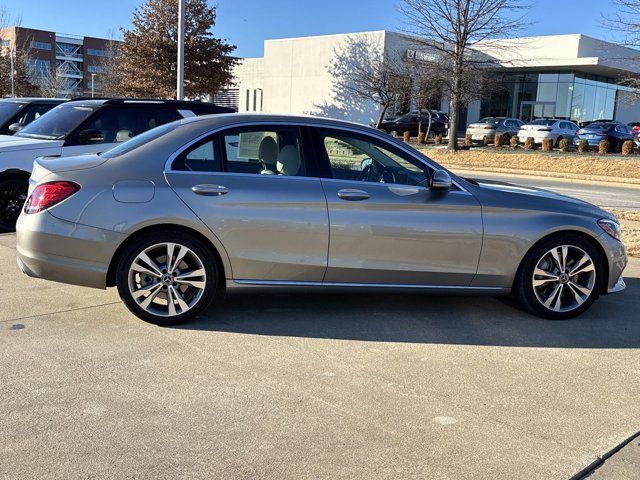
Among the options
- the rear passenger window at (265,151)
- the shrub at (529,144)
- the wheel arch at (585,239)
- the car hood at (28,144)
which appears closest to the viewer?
the rear passenger window at (265,151)

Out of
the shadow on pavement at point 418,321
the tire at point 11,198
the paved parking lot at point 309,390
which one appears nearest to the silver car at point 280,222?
the shadow on pavement at point 418,321

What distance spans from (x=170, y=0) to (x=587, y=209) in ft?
87.9

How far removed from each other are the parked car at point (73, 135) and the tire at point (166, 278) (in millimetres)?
4000

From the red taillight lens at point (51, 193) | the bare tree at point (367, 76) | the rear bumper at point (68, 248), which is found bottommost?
the rear bumper at point (68, 248)

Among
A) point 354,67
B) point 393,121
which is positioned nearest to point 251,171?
point 393,121

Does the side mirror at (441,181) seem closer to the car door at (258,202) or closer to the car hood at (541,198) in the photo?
the car hood at (541,198)

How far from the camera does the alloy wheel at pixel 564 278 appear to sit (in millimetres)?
5516

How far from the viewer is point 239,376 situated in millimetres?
4184

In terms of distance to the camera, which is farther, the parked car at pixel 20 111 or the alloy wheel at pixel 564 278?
the parked car at pixel 20 111

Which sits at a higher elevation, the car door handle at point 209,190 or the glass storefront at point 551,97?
the glass storefront at point 551,97

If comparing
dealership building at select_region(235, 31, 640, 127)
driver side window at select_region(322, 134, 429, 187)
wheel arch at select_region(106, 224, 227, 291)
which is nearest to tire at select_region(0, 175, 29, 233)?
wheel arch at select_region(106, 224, 227, 291)

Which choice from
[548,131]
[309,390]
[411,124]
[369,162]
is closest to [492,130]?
[548,131]

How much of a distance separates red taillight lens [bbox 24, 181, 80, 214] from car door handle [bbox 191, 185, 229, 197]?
2.93 ft

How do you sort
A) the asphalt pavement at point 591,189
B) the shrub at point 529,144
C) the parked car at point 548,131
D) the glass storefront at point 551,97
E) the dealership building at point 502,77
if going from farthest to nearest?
1. the glass storefront at point 551,97
2. the dealership building at point 502,77
3. the parked car at point 548,131
4. the shrub at point 529,144
5. the asphalt pavement at point 591,189
